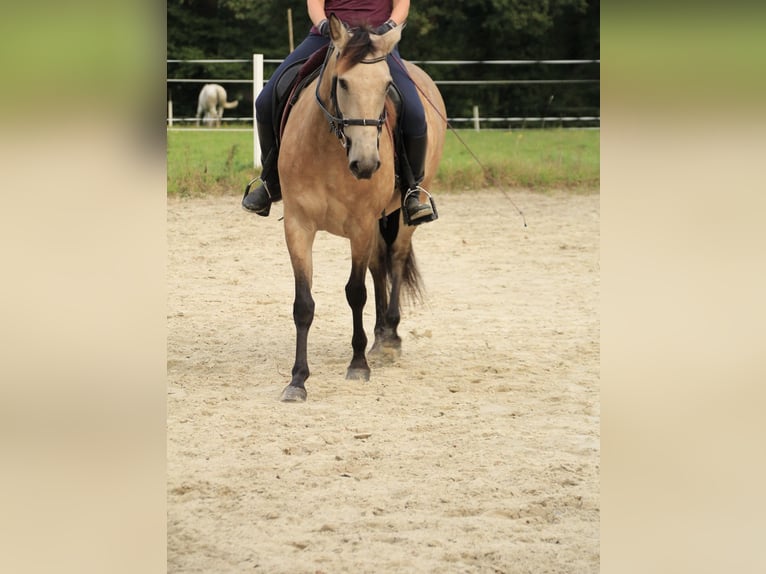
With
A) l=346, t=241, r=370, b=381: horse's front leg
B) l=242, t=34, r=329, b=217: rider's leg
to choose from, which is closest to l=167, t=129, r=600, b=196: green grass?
l=242, t=34, r=329, b=217: rider's leg

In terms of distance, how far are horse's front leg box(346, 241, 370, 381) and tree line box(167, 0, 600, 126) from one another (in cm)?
2088

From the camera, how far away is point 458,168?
14.2m

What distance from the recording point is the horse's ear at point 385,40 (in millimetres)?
4833

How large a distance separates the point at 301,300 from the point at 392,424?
1029 mm

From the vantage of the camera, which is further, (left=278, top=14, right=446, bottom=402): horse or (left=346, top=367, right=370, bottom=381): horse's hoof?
(left=346, top=367, right=370, bottom=381): horse's hoof

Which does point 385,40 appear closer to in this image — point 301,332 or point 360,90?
point 360,90

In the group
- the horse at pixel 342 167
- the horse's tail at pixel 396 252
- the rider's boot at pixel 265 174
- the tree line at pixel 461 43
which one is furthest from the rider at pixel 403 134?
the tree line at pixel 461 43

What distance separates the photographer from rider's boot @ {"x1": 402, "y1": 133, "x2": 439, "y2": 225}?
5730 mm

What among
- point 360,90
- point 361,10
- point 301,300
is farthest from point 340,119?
point 301,300

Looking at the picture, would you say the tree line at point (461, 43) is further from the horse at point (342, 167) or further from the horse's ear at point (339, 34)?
the horse's ear at point (339, 34)

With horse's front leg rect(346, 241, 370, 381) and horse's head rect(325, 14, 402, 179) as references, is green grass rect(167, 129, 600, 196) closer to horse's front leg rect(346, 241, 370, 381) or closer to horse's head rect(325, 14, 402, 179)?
horse's front leg rect(346, 241, 370, 381)

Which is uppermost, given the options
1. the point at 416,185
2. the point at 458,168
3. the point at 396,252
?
the point at 416,185
